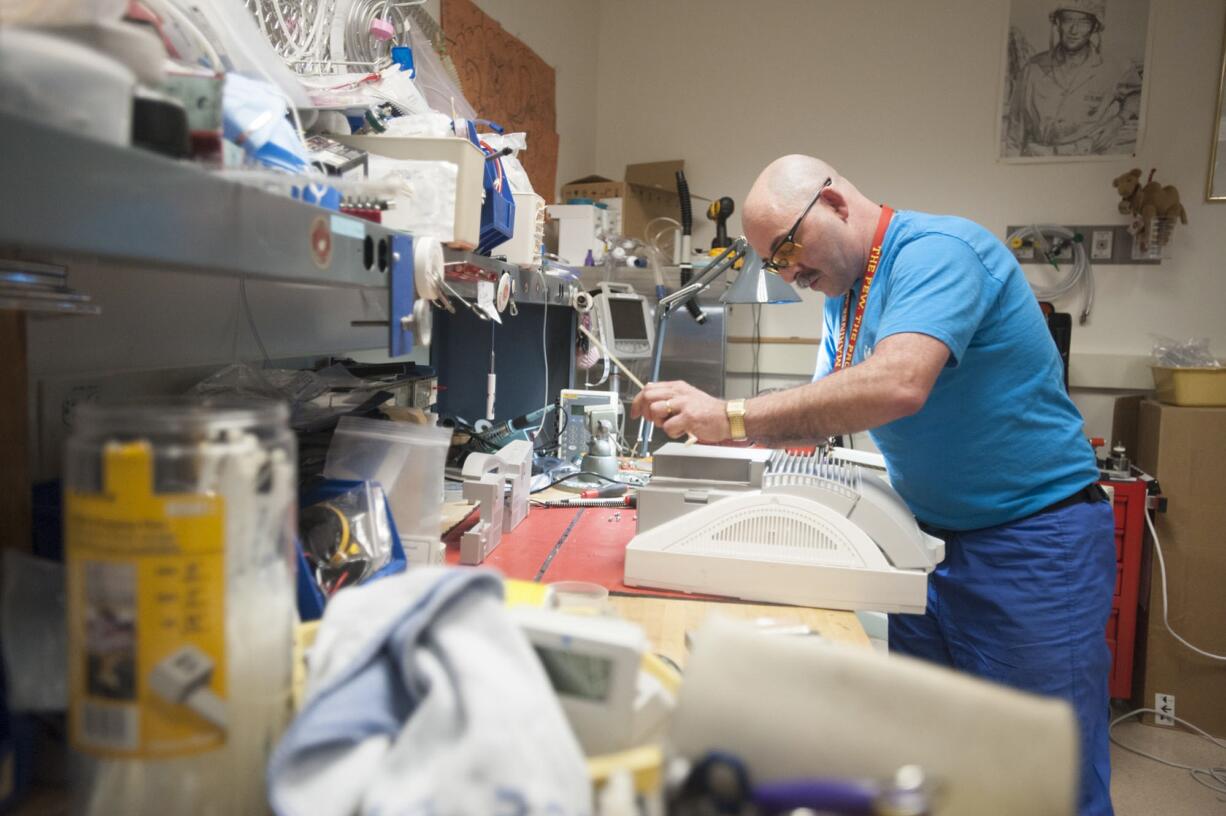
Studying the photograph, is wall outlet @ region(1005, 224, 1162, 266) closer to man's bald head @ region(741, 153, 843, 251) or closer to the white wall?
the white wall

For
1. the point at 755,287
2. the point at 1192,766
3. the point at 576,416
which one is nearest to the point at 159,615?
the point at 576,416

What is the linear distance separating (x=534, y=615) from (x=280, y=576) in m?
0.18

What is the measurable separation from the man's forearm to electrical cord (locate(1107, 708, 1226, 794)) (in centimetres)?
175

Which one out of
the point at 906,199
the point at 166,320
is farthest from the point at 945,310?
the point at 906,199

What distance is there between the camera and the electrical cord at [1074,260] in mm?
3436

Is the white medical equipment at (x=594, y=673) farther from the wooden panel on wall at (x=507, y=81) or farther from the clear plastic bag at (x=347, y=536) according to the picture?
the wooden panel on wall at (x=507, y=81)

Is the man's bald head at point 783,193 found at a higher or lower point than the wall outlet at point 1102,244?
lower

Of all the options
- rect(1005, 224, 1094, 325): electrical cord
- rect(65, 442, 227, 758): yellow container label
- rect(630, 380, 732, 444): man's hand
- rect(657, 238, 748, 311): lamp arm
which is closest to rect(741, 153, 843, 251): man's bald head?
rect(657, 238, 748, 311): lamp arm

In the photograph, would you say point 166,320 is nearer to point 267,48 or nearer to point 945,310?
point 267,48

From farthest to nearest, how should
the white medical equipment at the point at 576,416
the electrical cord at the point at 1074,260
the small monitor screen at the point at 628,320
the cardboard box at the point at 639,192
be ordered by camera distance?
the cardboard box at the point at 639,192 < the electrical cord at the point at 1074,260 < the small monitor screen at the point at 628,320 < the white medical equipment at the point at 576,416

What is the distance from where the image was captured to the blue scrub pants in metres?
1.57

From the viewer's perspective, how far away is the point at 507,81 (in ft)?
10.00

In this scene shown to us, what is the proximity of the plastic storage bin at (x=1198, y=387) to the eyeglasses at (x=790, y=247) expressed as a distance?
6.45ft

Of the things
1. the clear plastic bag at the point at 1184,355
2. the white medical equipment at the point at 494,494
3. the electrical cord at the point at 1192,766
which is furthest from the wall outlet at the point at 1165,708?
the white medical equipment at the point at 494,494
